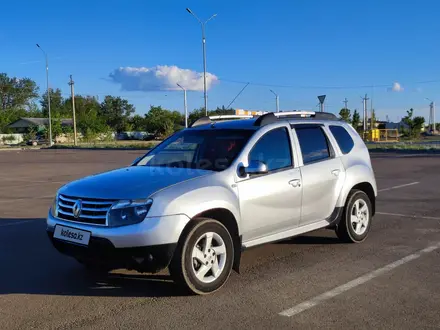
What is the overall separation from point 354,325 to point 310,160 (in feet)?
8.25

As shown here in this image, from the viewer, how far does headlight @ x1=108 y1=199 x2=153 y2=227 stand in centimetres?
457

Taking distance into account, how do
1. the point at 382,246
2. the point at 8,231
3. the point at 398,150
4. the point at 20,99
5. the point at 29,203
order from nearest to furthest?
1. the point at 382,246
2. the point at 8,231
3. the point at 29,203
4. the point at 398,150
5. the point at 20,99

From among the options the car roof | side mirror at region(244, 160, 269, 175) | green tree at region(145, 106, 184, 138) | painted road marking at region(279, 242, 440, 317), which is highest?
green tree at region(145, 106, 184, 138)

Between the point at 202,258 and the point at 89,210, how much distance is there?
119cm

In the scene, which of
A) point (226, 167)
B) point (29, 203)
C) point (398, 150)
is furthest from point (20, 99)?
point (226, 167)

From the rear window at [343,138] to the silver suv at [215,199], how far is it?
0.07ft

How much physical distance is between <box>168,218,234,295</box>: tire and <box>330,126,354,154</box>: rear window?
2.58m

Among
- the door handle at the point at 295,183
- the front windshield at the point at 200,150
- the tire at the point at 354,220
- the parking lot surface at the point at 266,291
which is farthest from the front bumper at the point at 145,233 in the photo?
the tire at the point at 354,220

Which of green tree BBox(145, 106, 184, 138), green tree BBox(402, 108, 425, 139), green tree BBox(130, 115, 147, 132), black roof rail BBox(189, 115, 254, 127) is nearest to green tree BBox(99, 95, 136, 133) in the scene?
green tree BBox(130, 115, 147, 132)

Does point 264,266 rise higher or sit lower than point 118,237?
lower

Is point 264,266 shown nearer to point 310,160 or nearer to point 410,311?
point 310,160

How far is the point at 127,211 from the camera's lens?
15.1 ft

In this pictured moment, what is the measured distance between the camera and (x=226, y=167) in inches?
208

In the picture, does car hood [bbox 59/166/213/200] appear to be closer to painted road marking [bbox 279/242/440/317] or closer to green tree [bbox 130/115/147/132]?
painted road marking [bbox 279/242/440/317]
